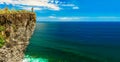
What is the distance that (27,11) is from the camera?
29500mm

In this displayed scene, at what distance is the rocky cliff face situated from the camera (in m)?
25.2

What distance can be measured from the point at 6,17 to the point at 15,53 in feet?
13.9

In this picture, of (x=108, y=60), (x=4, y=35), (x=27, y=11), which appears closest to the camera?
(x=4, y=35)

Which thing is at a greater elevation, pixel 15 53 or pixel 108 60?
pixel 15 53

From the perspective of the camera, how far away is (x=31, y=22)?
3025cm

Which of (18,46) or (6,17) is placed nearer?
(6,17)

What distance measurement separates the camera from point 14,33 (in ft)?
88.1

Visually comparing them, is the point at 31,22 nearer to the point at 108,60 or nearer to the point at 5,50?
the point at 5,50

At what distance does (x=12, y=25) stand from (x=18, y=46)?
2.80 metres

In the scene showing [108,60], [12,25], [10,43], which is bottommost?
[108,60]

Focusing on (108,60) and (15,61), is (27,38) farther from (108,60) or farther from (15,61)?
(108,60)

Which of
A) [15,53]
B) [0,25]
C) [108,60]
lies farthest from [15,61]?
[108,60]

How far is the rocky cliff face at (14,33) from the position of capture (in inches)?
990

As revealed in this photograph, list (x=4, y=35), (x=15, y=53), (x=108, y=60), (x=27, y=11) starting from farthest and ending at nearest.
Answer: (x=108, y=60), (x=27, y=11), (x=15, y=53), (x=4, y=35)
